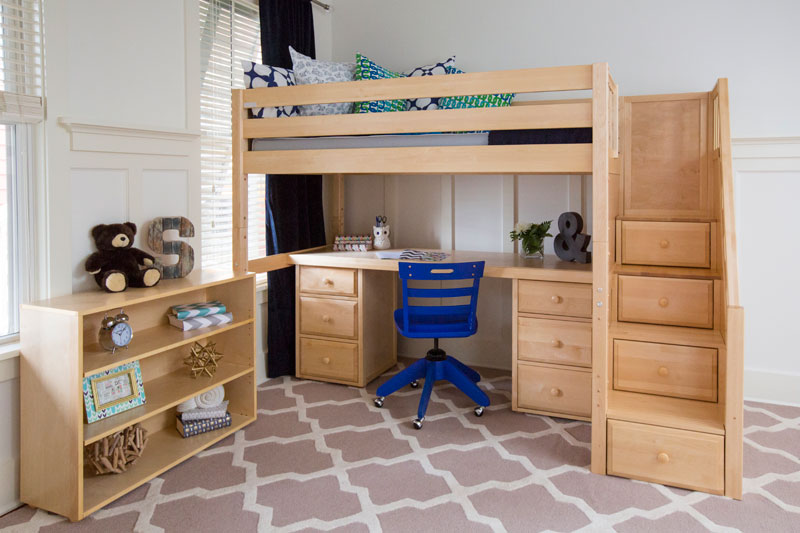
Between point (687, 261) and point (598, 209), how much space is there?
887 mm

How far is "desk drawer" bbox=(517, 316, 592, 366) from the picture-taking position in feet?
9.47

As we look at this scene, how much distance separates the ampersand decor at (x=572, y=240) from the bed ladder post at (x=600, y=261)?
2.51 ft

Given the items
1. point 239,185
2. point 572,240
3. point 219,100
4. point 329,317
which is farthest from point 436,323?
point 219,100

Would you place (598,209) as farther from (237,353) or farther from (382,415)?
(237,353)

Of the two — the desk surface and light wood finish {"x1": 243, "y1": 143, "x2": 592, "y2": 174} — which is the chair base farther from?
light wood finish {"x1": 243, "y1": 143, "x2": 592, "y2": 174}

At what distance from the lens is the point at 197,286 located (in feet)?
8.20

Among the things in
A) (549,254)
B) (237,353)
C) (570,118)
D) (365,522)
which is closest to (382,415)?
(237,353)

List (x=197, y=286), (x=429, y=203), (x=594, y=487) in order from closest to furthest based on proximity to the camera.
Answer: (x=594, y=487), (x=197, y=286), (x=429, y=203)

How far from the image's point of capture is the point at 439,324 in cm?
293

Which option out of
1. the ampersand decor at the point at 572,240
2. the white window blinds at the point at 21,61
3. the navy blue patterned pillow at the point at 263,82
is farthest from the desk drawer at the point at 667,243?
the white window blinds at the point at 21,61

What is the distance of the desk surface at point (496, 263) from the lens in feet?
9.54

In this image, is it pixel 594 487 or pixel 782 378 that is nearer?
pixel 594 487

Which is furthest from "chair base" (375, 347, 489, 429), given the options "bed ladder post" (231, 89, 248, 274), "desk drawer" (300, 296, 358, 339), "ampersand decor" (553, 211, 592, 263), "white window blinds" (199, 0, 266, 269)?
"white window blinds" (199, 0, 266, 269)

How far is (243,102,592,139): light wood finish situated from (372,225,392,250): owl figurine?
1.02 meters
